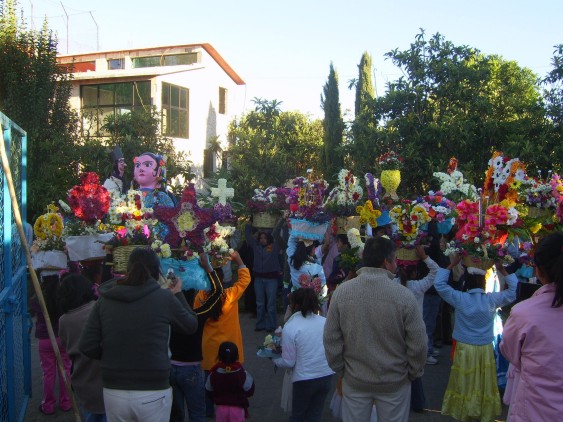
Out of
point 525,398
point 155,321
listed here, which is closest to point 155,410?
point 155,321

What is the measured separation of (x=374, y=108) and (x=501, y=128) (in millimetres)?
2654

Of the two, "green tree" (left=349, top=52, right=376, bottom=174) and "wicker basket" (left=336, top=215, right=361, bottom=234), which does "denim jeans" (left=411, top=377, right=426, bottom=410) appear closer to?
"wicker basket" (left=336, top=215, right=361, bottom=234)

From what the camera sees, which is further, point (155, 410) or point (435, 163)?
point (435, 163)

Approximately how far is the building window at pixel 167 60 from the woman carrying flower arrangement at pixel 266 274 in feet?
49.1

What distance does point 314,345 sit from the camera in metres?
4.48

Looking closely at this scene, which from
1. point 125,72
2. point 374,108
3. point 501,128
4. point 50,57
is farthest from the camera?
point 125,72

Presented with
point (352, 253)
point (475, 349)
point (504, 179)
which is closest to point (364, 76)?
point (504, 179)

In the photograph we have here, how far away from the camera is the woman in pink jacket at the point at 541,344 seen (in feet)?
9.14

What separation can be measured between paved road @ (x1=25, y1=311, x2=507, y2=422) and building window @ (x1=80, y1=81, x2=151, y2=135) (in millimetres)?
12463

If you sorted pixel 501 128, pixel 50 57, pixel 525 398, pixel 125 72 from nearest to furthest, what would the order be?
pixel 525 398 < pixel 501 128 < pixel 50 57 < pixel 125 72

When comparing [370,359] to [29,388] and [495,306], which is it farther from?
[29,388]

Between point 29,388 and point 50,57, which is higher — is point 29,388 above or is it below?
below

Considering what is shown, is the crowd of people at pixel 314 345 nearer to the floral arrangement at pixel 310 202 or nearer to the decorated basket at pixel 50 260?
the decorated basket at pixel 50 260

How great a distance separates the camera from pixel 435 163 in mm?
11594
